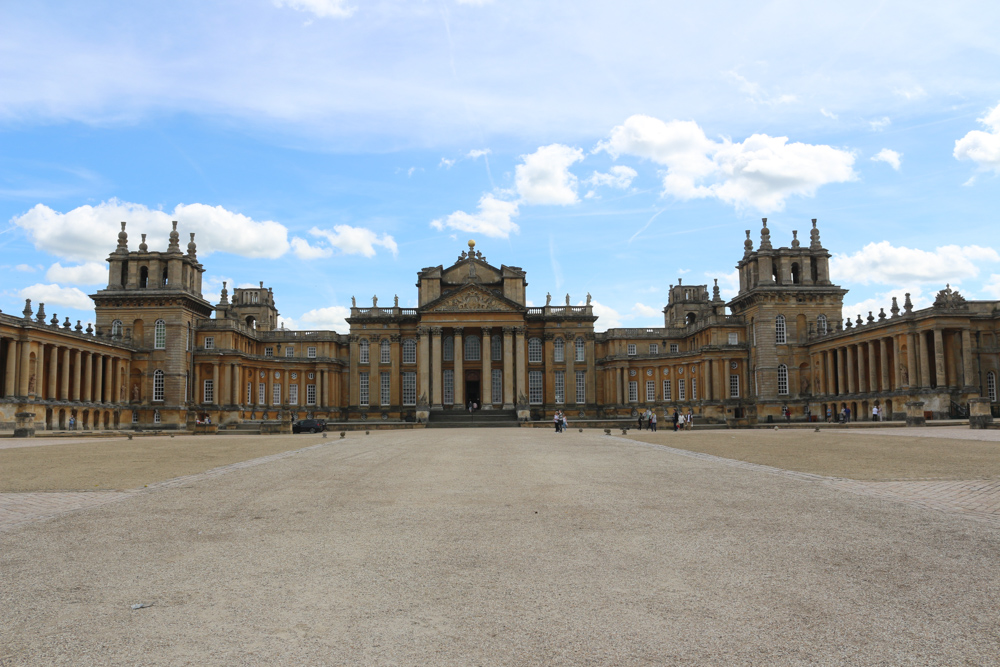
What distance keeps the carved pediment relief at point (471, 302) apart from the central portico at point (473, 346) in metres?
0.10

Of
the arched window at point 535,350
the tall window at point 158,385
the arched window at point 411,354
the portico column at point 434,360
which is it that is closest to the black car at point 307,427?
the tall window at point 158,385

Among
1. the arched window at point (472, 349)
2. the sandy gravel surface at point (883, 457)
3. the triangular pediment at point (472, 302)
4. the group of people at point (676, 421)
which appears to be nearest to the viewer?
the sandy gravel surface at point (883, 457)

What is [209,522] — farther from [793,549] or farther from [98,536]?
[793,549]

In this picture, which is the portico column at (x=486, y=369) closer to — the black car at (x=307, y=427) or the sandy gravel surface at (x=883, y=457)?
the black car at (x=307, y=427)

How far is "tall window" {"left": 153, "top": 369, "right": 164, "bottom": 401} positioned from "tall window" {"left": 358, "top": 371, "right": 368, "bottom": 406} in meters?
20.4

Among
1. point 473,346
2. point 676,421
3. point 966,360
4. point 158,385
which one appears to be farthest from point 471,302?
point 966,360

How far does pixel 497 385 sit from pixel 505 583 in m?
71.4

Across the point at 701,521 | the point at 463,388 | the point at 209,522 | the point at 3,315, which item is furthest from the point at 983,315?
the point at 3,315

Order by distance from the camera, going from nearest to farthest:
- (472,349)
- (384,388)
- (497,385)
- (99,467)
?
(99,467)
(497,385)
(472,349)
(384,388)

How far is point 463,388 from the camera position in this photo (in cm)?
7600

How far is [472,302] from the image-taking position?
Answer: 7531cm

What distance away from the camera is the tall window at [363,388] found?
3105 inches

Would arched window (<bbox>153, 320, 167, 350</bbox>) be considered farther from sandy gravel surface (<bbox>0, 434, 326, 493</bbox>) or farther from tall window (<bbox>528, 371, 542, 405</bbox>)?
sandy gravel surface (<bbox>0, 434, 326, 493</bbox>)

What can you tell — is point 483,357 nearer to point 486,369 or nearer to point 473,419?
point 486,369
